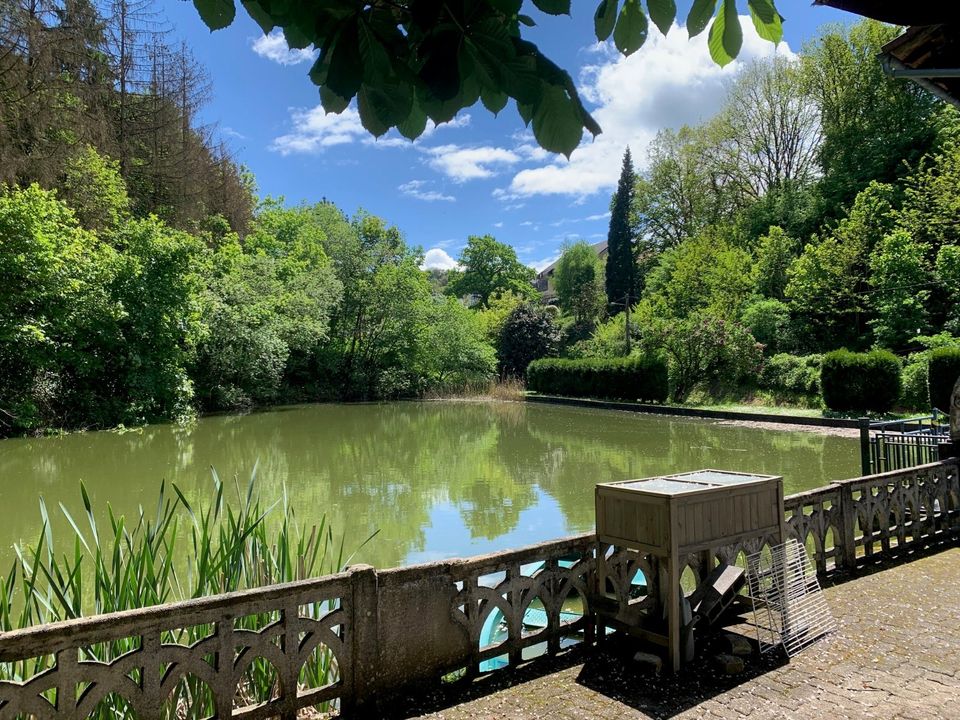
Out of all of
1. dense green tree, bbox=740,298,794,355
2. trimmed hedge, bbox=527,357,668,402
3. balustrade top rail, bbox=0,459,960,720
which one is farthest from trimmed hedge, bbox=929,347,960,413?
balustrade top rail, bbox=0,459,960,720

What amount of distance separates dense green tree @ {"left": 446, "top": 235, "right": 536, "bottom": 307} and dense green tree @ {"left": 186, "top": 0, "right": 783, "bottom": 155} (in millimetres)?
59662

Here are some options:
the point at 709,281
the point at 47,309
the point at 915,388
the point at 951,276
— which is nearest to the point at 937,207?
the point at 951,276

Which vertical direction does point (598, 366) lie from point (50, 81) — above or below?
below

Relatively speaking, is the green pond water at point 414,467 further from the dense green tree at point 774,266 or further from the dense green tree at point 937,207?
the dense green tree at point 774,266

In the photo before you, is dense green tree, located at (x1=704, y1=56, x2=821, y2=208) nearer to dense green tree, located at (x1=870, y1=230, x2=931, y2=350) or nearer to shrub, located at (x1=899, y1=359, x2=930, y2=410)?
dense green tree, located at (x1=870, y1=230, x2=931, y2=350)

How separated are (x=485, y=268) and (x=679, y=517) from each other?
5982 cm

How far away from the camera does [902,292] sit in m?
20.3

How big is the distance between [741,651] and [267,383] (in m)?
24.8

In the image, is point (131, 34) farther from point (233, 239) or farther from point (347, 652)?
point (347, 652)

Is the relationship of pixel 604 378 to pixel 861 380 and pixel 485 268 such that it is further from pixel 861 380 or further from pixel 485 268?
pixel 485 268

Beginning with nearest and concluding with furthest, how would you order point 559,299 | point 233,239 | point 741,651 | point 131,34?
point 741,651
point 131,34
point 233,239
point 559,299

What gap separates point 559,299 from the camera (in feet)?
189

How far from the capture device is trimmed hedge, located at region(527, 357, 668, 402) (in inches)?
981

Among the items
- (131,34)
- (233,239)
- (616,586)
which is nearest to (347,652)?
(616,586)
